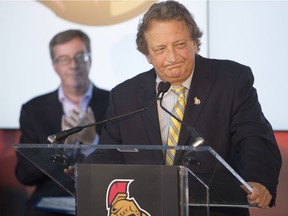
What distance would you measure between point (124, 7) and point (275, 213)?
1647 millimetres

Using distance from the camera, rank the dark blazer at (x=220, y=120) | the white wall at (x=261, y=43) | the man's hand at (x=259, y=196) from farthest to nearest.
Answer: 1. the white wall at (x=261, y=43)
2. the dark blazer at (x=220, y=120)
3. the man's hand at (x=259, y=196)

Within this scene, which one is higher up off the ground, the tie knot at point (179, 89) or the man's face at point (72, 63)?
the man's face at point (72, 63)

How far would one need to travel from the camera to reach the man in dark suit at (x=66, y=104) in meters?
4.91

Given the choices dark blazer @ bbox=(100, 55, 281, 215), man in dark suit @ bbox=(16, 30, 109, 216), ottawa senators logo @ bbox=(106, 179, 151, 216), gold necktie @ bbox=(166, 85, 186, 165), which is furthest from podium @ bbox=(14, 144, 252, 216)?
man in dark suit @ bbox=(16, 30, 109, 216)

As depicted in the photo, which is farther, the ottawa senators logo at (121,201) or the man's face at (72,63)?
the man's face at (72,63)

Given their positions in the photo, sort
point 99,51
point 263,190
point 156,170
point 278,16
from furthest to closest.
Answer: point 99,51 → point 278,16 → point 263,190 → point 156,170

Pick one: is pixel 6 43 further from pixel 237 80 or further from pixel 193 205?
pixel 193 205

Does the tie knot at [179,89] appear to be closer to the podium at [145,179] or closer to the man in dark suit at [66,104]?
the podium at [145,179]

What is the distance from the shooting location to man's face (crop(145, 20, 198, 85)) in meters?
3.41

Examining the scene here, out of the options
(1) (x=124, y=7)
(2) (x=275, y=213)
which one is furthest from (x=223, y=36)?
(2) (x=275, y=213)

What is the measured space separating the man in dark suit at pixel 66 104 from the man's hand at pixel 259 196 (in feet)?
6.83

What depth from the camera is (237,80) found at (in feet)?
11.3

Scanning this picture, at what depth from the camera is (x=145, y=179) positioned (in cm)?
270

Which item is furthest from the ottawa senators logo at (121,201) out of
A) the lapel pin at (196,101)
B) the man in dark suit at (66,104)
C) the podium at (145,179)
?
the man in dark suit at (66,104)
